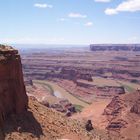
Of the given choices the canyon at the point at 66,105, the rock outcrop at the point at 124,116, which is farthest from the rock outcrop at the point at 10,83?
the rock outcrop at the point at 124,116

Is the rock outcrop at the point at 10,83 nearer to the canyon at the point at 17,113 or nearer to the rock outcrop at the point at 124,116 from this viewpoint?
the canyon at the point at 17,113

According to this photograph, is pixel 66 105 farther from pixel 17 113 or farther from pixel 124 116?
pixel 17 113

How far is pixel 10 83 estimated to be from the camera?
28344mm

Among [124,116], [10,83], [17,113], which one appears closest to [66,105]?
[124,116]

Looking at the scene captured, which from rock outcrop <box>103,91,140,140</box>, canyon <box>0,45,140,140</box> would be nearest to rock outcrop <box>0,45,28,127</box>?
canyon <box>0,45,140,140</box>

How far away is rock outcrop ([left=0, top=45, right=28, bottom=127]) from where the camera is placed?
27583 mm

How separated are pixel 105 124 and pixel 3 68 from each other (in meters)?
50.6

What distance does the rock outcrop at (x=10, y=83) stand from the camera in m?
27.6

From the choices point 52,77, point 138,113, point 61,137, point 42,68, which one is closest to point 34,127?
point 61,137

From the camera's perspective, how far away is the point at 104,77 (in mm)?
171000

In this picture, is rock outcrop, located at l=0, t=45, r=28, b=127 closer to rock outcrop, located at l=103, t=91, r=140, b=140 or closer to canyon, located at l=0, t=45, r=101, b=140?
canyon, located at l=0, t=45, r=101, b=140

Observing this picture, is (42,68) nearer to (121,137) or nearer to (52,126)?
(121,137)

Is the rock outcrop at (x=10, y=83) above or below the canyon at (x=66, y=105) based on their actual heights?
above

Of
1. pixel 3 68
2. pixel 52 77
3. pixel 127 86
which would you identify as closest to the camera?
pixel 3 68
